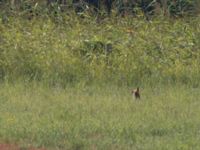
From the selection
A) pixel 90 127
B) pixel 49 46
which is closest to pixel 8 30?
pixel 49 46

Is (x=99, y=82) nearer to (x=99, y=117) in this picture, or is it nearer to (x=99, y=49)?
(x=99, y=49)

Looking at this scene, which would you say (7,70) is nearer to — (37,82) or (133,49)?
(37,82)

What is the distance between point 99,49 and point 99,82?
1.04m

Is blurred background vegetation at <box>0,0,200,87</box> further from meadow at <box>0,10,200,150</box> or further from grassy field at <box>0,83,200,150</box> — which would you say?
grassy field at <box>0,83,200,150</box>

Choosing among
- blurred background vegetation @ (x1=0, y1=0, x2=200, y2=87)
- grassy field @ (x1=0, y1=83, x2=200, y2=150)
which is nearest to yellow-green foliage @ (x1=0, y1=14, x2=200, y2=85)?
blurred background vegetation @ (x1=0, y1=0, x2=200, y2=87)

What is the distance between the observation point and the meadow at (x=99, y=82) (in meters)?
5.80

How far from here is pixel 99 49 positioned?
28.9 ft

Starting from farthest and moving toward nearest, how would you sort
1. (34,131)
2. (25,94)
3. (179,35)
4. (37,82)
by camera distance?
(179,35)
(37,82)
(25,94)
(34,131)

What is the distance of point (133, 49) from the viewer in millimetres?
8695

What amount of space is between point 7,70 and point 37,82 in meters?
0.58

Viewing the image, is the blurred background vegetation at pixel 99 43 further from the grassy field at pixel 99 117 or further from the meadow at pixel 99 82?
the grassy field at pixel 99 117

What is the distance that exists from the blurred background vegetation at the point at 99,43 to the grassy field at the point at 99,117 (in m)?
0.44

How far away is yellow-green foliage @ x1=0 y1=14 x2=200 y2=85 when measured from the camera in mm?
8117

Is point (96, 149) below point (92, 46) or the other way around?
below
